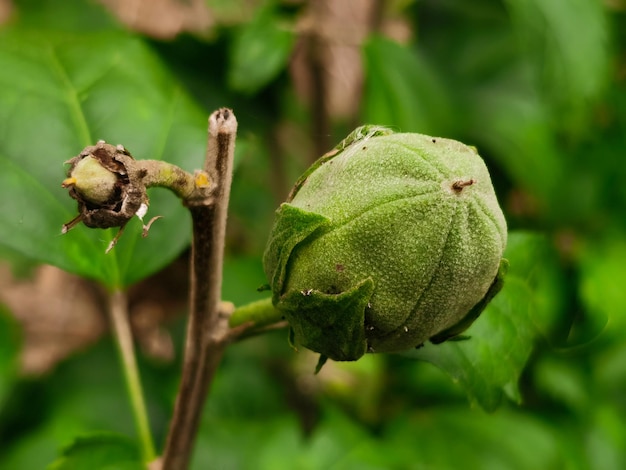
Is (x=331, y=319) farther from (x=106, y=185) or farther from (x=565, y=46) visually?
(x=565, y=46)

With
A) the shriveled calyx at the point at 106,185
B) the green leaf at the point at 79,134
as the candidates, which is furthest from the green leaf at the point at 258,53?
the shriveled calyx at the point at 106,185

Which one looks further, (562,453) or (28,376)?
(28,376)

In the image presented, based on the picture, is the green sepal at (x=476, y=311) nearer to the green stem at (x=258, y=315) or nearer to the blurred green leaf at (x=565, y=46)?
the green stem at (x=258, y=315)

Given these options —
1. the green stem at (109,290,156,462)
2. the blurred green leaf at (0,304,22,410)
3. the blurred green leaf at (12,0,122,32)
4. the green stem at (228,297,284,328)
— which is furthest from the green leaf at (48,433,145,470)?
the blurred green leaf at (12,0,122,32)

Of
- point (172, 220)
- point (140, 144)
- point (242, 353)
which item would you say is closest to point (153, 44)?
point (140, 144)

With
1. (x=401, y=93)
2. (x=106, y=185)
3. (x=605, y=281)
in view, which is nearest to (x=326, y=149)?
(x=401, y=93)

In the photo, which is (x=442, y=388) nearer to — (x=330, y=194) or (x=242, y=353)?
(x=242, y=353)

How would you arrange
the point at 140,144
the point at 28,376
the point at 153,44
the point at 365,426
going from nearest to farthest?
1. the point at 140,144
2. the point at 153,44
3. the point at 365,426
4. the point at 28,376

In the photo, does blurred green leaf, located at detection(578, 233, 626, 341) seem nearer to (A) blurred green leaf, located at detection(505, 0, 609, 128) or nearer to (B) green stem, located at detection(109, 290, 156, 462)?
(A) blurred green leaf, located at detection(505, 0, 609, 128)
